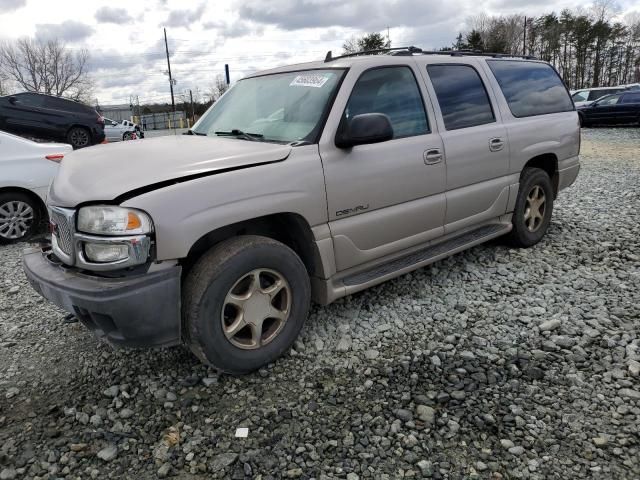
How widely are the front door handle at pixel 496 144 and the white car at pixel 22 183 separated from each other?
A: 4905mm

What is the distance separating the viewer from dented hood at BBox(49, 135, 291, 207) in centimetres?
255

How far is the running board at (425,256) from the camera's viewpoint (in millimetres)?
3430

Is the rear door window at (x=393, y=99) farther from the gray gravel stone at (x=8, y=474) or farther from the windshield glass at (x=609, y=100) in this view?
the windshield glass at (x=609, y=100)

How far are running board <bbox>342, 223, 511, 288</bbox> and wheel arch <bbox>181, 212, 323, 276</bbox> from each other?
34cm

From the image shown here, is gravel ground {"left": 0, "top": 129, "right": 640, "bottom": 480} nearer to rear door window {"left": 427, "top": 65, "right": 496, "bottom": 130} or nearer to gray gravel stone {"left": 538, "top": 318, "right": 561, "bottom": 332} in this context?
gray gravel stone {"left": 538, "top": 318, "right": 561, "bottom": 332}

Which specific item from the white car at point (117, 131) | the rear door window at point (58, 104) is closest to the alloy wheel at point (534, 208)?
the rear door window at point (58, 104)

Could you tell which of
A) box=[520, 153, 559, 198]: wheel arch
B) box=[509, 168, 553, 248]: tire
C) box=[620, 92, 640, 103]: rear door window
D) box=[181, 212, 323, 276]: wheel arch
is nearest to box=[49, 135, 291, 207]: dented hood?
box=[181, 212, 323, 276]: wheel arch

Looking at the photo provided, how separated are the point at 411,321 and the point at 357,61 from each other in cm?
193

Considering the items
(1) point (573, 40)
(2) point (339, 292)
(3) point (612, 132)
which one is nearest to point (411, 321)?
(2) point (339, 292)

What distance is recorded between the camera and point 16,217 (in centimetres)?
584

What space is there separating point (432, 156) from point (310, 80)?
1072 millimetres

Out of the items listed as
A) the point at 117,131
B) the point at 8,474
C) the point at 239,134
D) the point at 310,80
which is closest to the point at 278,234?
the point at 239,134

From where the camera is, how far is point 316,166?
3.03m

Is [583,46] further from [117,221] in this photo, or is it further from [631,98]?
[117,221]
